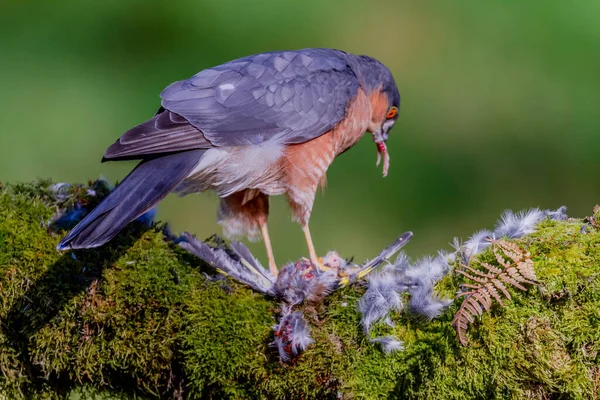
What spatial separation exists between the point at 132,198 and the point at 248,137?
0.67m

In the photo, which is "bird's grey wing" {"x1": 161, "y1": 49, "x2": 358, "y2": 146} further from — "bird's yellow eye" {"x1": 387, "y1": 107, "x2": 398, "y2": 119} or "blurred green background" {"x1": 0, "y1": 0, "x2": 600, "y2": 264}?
"blurred green background" {"x1": 0, "y1": 0, "x2": 600, "y2": 264}

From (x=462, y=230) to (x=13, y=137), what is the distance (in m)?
3.97

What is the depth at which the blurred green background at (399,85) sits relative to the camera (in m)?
6.37

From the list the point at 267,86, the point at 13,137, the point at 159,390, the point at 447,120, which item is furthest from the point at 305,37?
the point at 159,390

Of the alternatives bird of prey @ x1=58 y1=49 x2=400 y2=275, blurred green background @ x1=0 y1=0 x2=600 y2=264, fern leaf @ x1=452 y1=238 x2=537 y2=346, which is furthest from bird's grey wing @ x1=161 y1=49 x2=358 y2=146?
blurred green background @ x1=0 y1=0 x2=600 y2=264

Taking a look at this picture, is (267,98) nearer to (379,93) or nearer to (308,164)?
(308,164)

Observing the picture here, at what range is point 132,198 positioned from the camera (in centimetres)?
263

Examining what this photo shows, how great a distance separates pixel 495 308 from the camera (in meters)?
2.23

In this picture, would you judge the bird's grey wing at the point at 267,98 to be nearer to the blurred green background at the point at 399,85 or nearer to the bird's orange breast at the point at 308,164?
the bird's orange breast at the point at 308,164

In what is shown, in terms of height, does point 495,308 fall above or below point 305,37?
below

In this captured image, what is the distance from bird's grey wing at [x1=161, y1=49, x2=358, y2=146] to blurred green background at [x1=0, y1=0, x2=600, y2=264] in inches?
107

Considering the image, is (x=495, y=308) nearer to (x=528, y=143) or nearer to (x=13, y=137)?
(x=528, y=143)

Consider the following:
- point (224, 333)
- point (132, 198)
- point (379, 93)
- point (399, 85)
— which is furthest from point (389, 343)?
point (399, 85)

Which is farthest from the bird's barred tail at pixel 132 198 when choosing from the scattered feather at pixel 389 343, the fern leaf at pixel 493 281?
the fern leaf at pixel 493 281
